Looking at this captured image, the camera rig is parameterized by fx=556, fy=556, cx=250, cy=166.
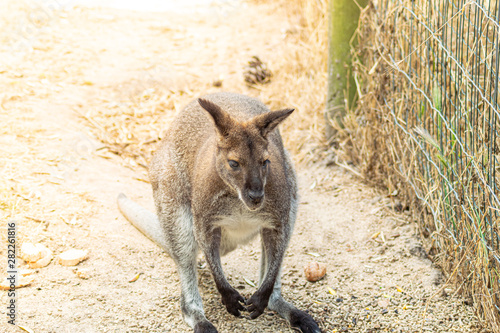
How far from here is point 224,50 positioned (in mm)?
7750

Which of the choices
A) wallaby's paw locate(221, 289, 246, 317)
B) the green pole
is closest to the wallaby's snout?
wallaby's paw locate(221, 289, 246, 317)

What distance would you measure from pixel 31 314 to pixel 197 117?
163 cm

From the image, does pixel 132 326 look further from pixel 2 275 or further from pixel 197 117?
pixel 197 117

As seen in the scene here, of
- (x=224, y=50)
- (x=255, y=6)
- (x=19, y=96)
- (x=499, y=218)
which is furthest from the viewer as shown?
(x=255, y=6)

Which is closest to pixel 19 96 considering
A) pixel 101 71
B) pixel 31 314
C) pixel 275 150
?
pixel 101 71

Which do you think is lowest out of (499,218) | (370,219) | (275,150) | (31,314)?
(370,219)

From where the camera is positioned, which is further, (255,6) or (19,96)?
(255,6)

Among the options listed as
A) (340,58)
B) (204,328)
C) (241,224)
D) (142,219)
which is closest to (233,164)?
(241,224)

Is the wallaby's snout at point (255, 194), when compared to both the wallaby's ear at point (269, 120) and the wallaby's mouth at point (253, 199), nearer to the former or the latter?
the wallaby's mouth at point (253, 199)

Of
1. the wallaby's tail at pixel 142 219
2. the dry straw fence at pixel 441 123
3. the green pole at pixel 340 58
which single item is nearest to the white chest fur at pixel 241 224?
the wallaby's tail at pixel 142 219

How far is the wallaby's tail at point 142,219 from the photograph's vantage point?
411 cm

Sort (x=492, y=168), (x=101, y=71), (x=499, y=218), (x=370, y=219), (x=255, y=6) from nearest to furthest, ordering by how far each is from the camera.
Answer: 1. (x=499, y=218)
2. (x=492, y=168)
3. (x=370, y=219)
4. (x=101, y=71)
5. (x=255, y=6)

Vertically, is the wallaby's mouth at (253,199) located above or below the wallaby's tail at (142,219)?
above

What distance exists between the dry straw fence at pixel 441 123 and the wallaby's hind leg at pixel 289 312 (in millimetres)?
889
